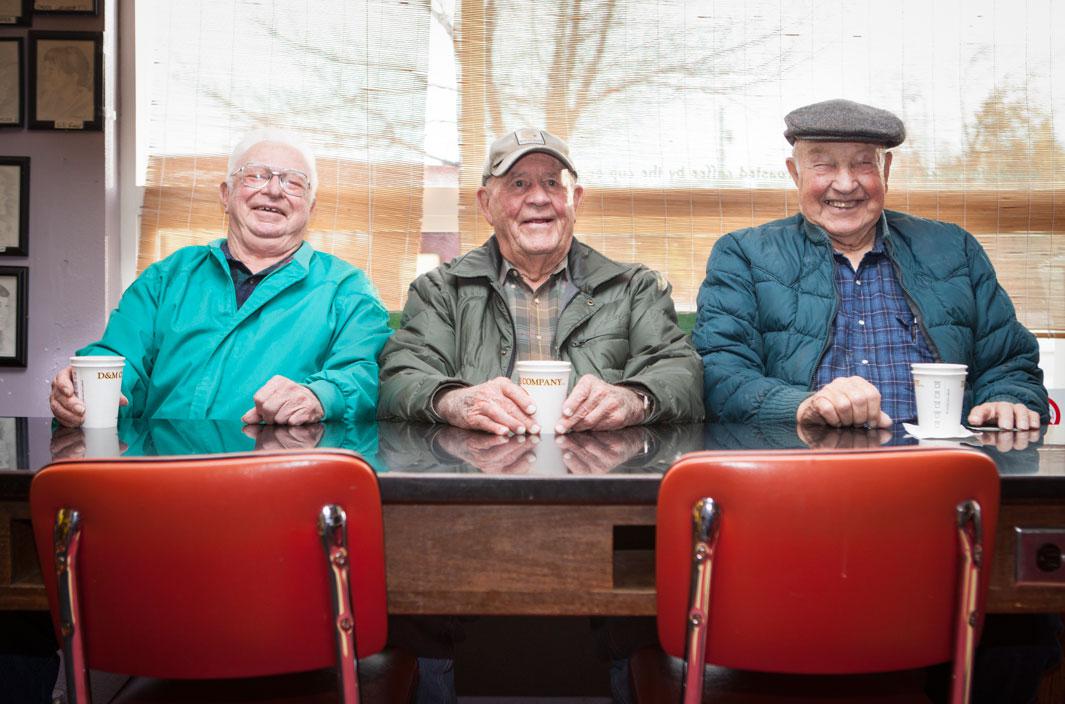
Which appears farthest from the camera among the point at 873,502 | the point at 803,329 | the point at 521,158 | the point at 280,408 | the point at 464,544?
the point at 521,158

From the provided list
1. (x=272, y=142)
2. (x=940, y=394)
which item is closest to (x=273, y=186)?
(x=272, y=142)

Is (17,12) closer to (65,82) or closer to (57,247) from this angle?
(65,82)

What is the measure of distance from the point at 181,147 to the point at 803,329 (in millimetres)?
2196

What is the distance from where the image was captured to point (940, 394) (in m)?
1.47

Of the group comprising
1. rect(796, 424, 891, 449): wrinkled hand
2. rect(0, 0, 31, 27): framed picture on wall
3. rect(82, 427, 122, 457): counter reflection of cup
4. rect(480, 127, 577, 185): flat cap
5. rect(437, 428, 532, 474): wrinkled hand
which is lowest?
rect(82, 427, 122, 457): counter reflection of cup

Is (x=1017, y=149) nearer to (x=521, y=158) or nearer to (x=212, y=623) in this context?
(x=521, y=158)

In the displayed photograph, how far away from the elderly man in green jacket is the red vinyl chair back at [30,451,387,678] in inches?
35.7

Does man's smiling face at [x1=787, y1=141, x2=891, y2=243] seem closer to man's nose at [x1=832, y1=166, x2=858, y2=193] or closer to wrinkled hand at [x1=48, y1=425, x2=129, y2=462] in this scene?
man's nose at [x1=832, y1=166, x2=858, y2=193]

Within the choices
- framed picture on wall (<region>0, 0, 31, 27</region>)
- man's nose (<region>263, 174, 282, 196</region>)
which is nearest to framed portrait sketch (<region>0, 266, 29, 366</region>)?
framed picture on wall (<region>0, 0, 31, 27</region>)

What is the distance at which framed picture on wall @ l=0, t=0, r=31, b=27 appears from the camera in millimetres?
2848

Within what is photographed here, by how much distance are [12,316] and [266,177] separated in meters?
1.21

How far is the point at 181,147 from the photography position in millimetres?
2980

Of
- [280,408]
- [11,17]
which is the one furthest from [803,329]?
[11,17]

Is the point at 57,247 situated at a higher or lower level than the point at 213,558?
higher
